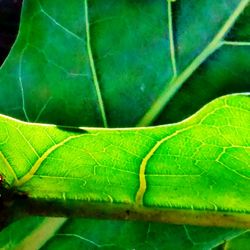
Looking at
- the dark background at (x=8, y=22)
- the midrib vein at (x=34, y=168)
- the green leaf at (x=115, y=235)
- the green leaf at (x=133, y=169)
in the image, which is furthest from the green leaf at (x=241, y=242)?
the dark background at (x=8, y=22)

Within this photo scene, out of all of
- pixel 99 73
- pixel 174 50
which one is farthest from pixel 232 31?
pixel 99 73

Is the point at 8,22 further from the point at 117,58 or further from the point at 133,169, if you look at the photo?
the point at 133,169

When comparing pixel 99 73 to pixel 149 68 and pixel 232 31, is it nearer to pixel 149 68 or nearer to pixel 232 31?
pixel 149 68

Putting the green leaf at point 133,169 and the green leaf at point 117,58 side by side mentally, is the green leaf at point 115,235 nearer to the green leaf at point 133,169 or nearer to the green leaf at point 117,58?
the green leaf at point 117,58

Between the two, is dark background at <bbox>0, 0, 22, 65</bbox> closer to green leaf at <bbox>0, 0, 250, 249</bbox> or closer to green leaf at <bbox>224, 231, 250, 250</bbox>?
green leaf at <bbox>0, 0, 250, 249</bbox>

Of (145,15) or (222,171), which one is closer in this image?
(222,171)

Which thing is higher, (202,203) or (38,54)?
(38,54)

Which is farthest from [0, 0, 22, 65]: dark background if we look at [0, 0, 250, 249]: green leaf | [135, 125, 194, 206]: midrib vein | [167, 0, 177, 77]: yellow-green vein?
[135, 125, 194, 206]: midrib vein
